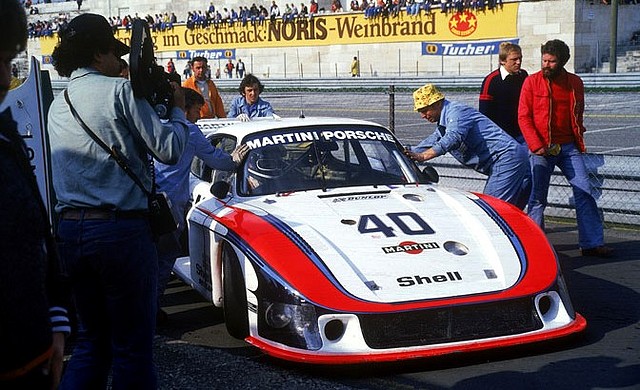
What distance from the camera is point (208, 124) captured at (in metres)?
7.80

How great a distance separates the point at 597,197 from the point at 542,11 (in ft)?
83.4

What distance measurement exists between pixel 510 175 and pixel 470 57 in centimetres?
2735

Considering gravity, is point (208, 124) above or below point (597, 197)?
above

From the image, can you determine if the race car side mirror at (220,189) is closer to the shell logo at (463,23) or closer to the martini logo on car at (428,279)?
the martini logo on car at (428,279)

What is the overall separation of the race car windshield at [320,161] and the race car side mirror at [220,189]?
0.13m

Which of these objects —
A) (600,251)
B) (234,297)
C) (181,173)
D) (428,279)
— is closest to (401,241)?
(428,279)

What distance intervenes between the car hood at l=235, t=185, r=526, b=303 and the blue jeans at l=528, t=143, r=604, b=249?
191cm

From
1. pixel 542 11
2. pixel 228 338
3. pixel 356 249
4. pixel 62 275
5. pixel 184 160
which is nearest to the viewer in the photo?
pixel 62 275

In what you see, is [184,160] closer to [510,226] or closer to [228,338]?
[228,338]

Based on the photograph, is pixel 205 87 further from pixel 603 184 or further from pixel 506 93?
pixel 603 184

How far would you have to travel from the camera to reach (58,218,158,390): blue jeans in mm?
3590

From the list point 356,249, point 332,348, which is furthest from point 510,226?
point 332,348

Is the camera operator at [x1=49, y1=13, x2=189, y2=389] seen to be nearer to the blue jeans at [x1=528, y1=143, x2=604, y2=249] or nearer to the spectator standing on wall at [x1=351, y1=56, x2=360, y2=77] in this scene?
the blue jeans at [x1=528, y1=143, x2=604, y2=249]

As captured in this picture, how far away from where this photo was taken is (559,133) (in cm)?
809
